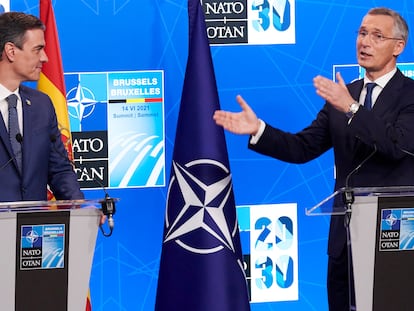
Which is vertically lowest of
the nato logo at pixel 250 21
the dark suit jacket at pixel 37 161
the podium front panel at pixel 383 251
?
the podium front panel at pixel 383 251

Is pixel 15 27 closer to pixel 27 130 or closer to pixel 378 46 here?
pixel 27 130

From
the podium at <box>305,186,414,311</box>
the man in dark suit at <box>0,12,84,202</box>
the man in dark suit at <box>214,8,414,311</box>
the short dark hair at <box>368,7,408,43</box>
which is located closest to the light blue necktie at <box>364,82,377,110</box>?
the man in dark suit at <box>214,8,414,311</box>

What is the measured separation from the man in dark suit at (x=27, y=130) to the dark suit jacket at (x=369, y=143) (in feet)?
2.84

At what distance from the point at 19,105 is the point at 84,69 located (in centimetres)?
124

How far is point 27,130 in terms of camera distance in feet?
12.5

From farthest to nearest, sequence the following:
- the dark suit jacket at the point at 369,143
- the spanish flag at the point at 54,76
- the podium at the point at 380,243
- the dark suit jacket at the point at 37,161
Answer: the spanish flag at the point at 54,76
the dark suit jacket at the point at 37,161
the dark suit jacket at the point at 369,143
the podium at the point at 380,243

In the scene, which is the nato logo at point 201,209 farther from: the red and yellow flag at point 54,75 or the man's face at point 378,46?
the red and yellow flag at point 54,75

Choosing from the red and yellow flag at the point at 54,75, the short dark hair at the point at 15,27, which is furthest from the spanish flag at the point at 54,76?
the short dark hair at the point at 15,27

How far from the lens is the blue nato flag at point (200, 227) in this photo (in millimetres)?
3844

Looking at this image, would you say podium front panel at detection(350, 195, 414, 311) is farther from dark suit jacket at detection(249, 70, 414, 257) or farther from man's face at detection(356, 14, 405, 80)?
man's face at detection(356, 14, 405, 80)

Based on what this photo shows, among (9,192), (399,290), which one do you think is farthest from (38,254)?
(399,290)

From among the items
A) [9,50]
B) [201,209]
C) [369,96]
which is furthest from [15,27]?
[369,96]

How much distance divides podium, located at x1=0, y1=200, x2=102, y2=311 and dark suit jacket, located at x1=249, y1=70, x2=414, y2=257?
36.3 inches

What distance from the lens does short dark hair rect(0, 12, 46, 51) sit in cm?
396
